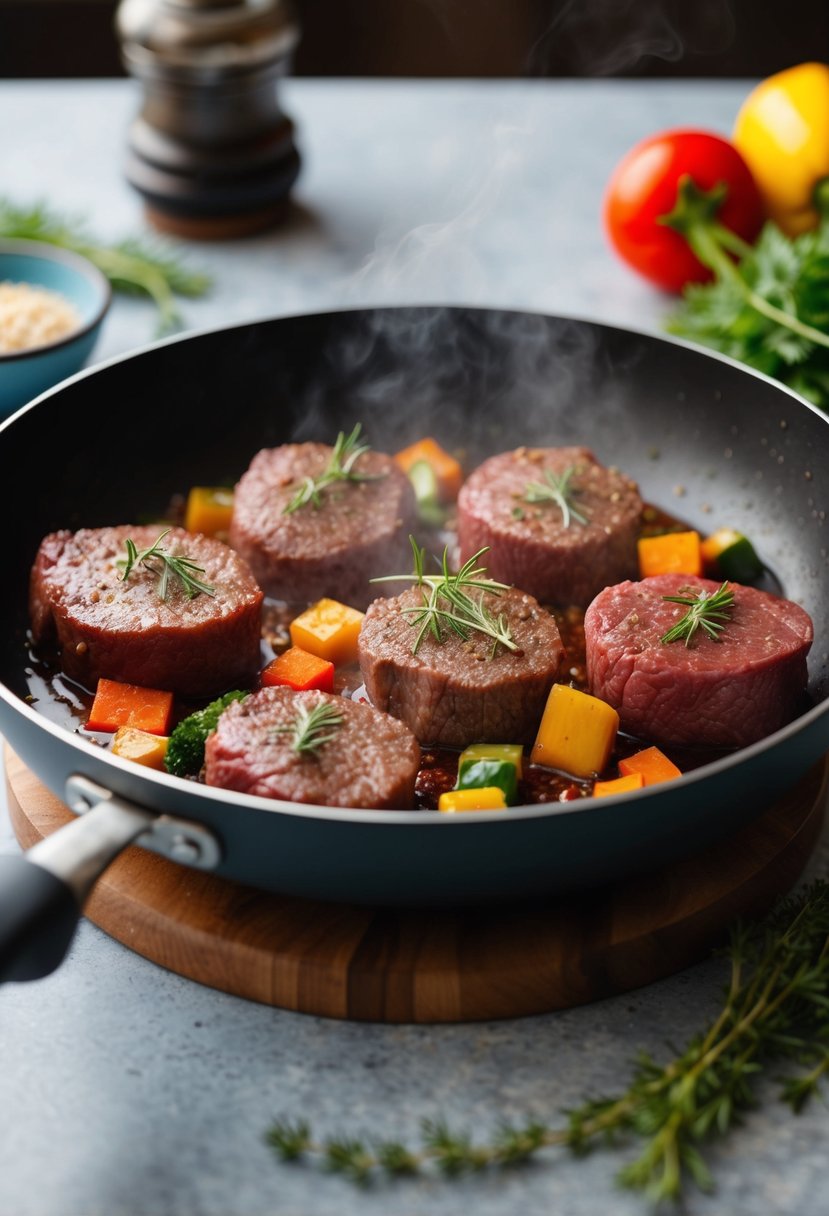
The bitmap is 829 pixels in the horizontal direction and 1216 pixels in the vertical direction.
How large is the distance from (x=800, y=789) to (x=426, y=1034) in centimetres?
88

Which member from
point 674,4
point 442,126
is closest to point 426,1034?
point 442,126

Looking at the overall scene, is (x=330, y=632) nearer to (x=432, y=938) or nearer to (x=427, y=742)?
(x=427, y=742)

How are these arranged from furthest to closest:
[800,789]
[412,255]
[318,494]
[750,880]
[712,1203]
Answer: [412,255] → [318,494] → [800,789] → [750,880] → [712,1203]

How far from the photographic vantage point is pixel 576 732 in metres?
2.41

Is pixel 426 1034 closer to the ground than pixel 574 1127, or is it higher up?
closer to the ground

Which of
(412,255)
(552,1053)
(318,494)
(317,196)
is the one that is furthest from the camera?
(317,196)

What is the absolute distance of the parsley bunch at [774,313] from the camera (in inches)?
136

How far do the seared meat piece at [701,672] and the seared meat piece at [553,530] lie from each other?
1.01 feet

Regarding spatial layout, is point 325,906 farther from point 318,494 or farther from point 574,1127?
point 318,494

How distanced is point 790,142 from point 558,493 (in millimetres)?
1951

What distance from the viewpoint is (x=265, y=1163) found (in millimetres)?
1861

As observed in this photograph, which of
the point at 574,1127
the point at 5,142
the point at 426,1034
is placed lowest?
the point at 5,142

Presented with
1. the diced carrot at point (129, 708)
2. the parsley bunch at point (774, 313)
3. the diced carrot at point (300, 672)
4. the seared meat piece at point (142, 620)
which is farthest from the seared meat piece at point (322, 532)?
the parsley bunch at point (774, 313)

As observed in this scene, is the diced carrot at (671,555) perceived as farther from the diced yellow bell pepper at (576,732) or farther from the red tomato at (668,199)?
the red tomato at (668,199)
